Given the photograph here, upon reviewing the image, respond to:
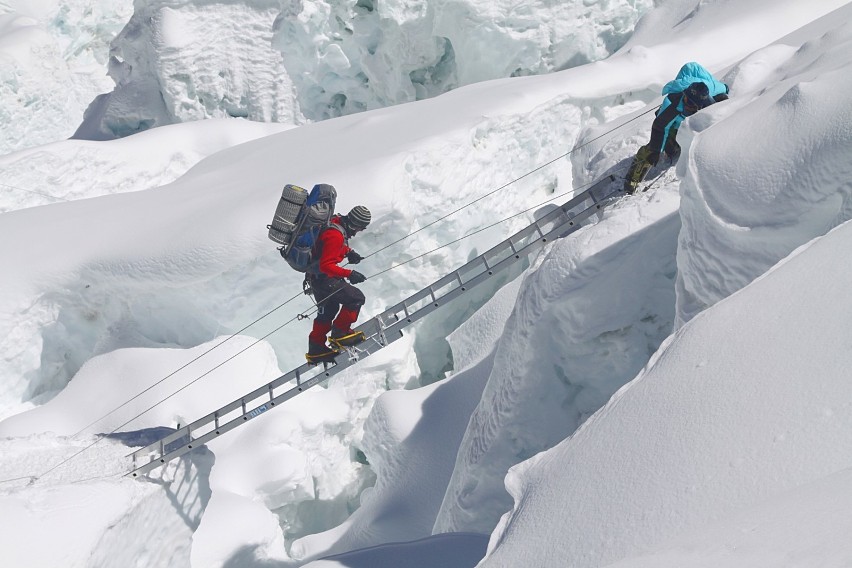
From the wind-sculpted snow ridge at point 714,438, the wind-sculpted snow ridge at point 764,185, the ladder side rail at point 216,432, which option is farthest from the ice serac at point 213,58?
the wind-sculpted snow ridge at point 714,438

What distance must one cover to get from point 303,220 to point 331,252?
0.89 ft

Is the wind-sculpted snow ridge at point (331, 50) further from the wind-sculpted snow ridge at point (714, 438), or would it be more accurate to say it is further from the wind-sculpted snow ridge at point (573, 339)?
the wind-sculpted snow ridge at point (714, 438)

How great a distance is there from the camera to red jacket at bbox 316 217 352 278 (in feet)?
17.6

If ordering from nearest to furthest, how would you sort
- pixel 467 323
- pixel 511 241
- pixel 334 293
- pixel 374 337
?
pixel 334 293
pixel 374 337
pixel 511 241
pixel 467 323

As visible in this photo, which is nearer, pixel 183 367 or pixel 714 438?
pixel 714 438

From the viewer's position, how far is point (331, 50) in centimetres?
1252

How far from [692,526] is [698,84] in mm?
4171

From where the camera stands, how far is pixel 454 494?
5.80 meters

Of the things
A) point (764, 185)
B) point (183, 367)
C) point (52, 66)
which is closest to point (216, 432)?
point (183, 367)

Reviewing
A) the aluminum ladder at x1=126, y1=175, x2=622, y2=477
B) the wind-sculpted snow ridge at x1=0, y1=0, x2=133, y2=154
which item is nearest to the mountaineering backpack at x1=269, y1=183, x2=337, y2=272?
the aluminum ladder at x1=126, y1=175, x2=622, y2=477

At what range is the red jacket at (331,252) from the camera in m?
5.38

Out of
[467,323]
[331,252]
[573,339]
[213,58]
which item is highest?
[213,58]

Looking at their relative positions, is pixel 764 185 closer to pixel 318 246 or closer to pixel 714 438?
pixel 714 438

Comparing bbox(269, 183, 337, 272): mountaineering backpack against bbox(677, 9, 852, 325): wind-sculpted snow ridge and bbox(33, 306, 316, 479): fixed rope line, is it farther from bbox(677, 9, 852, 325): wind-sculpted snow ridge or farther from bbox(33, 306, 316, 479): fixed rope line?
bbox(677, 9, 852, 325): wind-sculpted snow ridge
